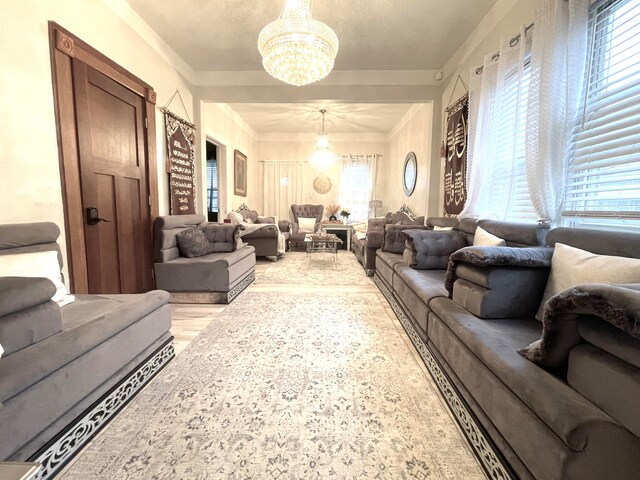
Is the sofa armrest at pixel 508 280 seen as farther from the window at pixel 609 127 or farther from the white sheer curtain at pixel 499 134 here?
the white sheer curtain at pixel 499 134

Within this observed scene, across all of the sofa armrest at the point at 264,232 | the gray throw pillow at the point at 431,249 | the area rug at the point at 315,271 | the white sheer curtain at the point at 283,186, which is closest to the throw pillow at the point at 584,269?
the gray throw pillow at the point at 431,249

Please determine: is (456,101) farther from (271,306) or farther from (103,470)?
(103,470)

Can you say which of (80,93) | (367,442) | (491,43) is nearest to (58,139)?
(80,93)

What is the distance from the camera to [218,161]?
5.55 m

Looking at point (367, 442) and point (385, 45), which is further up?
point (385, 45)

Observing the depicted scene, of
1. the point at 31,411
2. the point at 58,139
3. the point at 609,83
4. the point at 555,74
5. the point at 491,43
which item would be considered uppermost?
the point at 491,43

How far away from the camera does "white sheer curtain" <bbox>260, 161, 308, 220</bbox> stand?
24.4 feet

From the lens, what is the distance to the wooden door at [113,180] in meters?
2.31

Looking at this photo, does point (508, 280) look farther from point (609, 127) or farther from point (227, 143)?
point (227, 143)

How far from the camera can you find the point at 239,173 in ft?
20.3

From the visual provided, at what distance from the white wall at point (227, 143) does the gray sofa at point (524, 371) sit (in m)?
3.93

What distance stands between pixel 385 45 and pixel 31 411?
164 inches

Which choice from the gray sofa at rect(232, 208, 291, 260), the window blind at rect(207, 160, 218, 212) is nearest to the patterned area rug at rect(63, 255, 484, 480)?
the gray sofa at rect(232, 208, 291, 260)

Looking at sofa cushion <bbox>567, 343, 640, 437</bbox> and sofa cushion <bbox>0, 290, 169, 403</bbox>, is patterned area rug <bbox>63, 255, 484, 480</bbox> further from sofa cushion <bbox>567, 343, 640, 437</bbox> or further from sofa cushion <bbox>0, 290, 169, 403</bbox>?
sofa cushion <bbox>567, 343, 640, 437</bbox>
